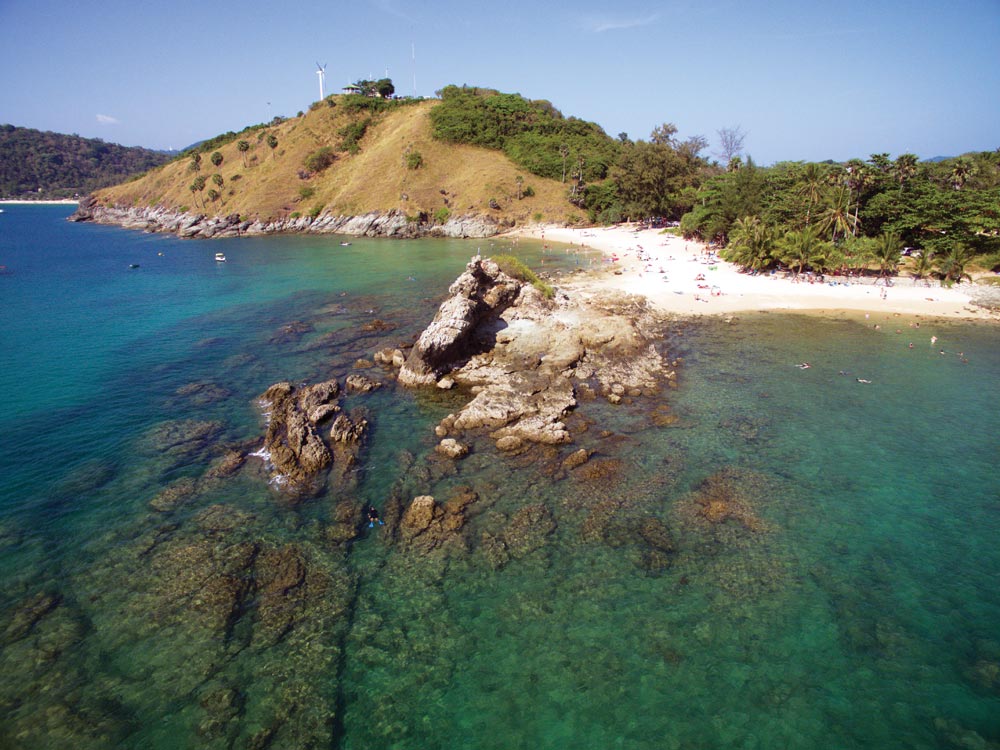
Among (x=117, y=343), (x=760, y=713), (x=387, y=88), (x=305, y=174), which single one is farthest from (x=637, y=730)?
(x=387, y=88)

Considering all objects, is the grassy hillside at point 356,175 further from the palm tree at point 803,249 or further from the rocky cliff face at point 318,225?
the palm tree at point 803,249

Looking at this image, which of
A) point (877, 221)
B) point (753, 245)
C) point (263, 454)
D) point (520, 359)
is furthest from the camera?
point (753, 245)

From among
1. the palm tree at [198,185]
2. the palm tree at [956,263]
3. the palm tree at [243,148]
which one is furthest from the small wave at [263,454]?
the palm tree at [243,148]

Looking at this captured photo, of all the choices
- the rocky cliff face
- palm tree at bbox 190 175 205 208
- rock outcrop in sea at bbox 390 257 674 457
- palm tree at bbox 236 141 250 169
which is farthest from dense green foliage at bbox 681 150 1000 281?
palm tree at bbox 236 141 250 169

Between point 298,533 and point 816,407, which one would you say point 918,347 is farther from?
point 298,533

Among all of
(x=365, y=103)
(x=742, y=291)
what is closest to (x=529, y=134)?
(x=365, y=103)

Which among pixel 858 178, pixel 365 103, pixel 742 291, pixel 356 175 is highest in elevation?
pixel 365 103

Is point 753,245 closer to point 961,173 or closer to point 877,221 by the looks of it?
point 877,221
